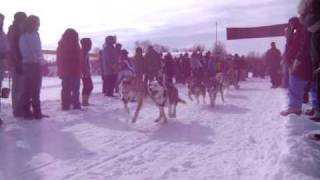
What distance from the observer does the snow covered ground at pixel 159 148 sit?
5.12 metres

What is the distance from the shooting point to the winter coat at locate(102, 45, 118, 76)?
14.7 m

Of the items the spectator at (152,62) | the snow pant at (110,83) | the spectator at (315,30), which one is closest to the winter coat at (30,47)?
the spectator at (315,30)

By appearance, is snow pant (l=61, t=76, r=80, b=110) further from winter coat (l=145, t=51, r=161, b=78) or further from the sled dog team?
winter coat (l=145, t=51, r=161, b=78)

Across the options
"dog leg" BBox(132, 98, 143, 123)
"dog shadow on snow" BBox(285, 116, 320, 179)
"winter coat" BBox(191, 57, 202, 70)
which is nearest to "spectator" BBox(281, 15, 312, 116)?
"dog shadow on snow" BBox(285, 116, 320, 179)

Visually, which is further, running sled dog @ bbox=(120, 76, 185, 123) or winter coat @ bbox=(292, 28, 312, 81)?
running sled dog @ bbox=(120, 76, 185, 123)

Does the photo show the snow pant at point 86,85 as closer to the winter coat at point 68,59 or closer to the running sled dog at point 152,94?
the winter coat at point 68,59

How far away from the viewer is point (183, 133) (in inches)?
310

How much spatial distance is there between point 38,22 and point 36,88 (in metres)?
1.28

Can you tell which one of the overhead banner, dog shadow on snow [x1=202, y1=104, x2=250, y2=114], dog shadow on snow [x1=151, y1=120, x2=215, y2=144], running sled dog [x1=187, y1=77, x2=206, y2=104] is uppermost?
the overhead banner

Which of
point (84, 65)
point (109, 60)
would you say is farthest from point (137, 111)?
point (109, 60)

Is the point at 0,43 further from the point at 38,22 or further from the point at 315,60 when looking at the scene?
the point at 315,60

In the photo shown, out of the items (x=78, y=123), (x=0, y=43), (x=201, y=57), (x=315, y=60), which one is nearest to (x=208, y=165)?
(x=315, y=60)

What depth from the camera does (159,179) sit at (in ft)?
16.3

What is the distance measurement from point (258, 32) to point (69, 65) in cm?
688
